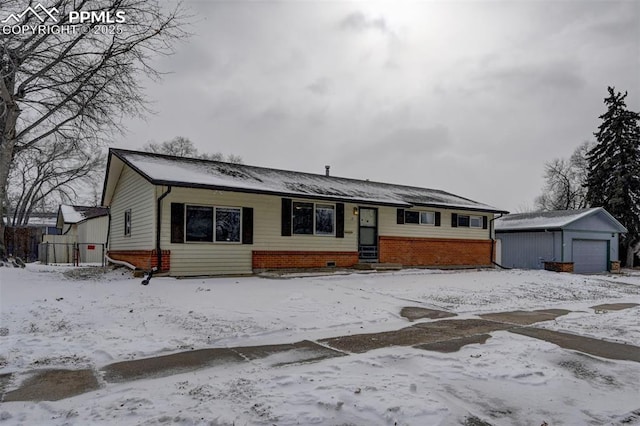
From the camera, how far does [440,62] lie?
15.5 meters

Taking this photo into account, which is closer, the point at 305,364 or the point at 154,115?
the point at 305,364

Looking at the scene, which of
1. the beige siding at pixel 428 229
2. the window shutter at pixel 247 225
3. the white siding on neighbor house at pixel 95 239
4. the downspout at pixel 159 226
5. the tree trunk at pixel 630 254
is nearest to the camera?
the downspout at pixel 159 226

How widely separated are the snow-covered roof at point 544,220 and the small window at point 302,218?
1389 cm

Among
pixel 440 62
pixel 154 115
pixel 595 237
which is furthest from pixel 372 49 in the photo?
pixel 595 237

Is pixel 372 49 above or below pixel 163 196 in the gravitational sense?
above

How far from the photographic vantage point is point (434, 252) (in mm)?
18266

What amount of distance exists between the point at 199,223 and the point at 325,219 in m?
4.70

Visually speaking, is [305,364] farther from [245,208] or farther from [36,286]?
[245,208]

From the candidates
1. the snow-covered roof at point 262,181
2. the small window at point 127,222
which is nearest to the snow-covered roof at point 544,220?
the snow-covered roof at point 262,181

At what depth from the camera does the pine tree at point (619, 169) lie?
27.9 metres

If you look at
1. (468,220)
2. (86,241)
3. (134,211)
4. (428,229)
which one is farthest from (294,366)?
(86,241)

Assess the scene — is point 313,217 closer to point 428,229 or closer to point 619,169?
point 428,229

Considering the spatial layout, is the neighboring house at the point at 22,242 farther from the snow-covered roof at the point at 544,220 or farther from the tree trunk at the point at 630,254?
the tree trunk at the point at 630,254

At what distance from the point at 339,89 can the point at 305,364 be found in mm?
15358
